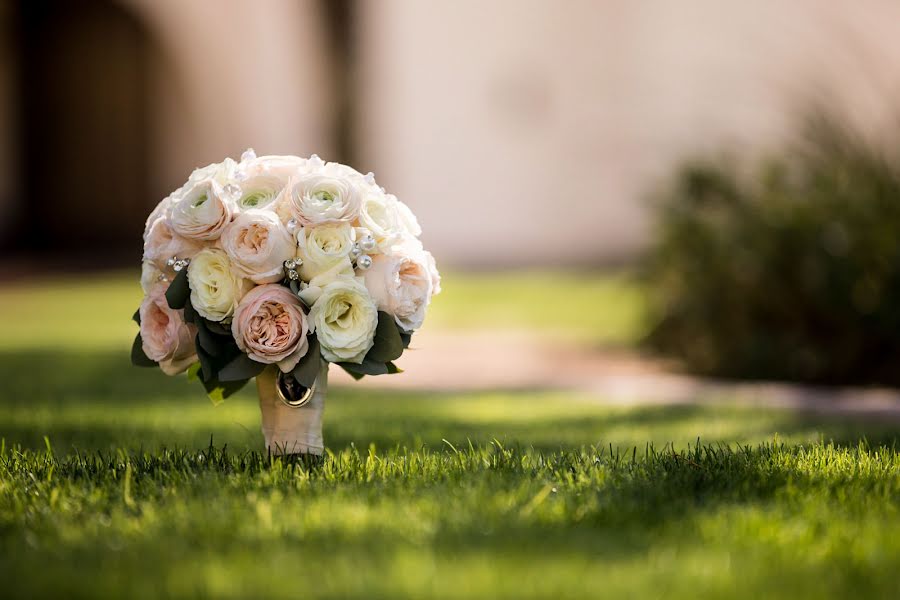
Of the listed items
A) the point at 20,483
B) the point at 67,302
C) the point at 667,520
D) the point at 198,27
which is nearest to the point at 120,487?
the point at 20,483

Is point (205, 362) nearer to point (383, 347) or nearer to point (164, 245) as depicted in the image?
point (164, 245)

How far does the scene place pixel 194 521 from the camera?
8.02 feet

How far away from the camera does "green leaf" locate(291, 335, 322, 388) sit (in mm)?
3061

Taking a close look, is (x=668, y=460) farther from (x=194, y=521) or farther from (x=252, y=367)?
(x=194, y=521)

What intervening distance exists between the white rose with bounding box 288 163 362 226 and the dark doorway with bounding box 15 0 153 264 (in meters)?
16.4

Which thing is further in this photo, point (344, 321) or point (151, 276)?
point (151, 276)

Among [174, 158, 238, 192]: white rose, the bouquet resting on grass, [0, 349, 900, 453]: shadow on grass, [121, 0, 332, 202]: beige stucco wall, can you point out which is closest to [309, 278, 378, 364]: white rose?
the bouquet resting on grass

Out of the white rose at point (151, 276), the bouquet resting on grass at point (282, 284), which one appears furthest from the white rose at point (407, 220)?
the white rose at point (151, 276)

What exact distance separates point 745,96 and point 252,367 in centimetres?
1321

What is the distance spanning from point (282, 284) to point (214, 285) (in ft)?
0.70

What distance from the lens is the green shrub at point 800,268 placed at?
21.6ft

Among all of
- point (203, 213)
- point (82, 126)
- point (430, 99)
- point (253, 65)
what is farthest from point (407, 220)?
point (82, 126)

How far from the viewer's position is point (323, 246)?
3098mm

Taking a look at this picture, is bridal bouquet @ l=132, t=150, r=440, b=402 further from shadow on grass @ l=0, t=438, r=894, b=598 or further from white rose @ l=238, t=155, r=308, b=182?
shadow on grass @ l=0, t=438, r=894, b=598
